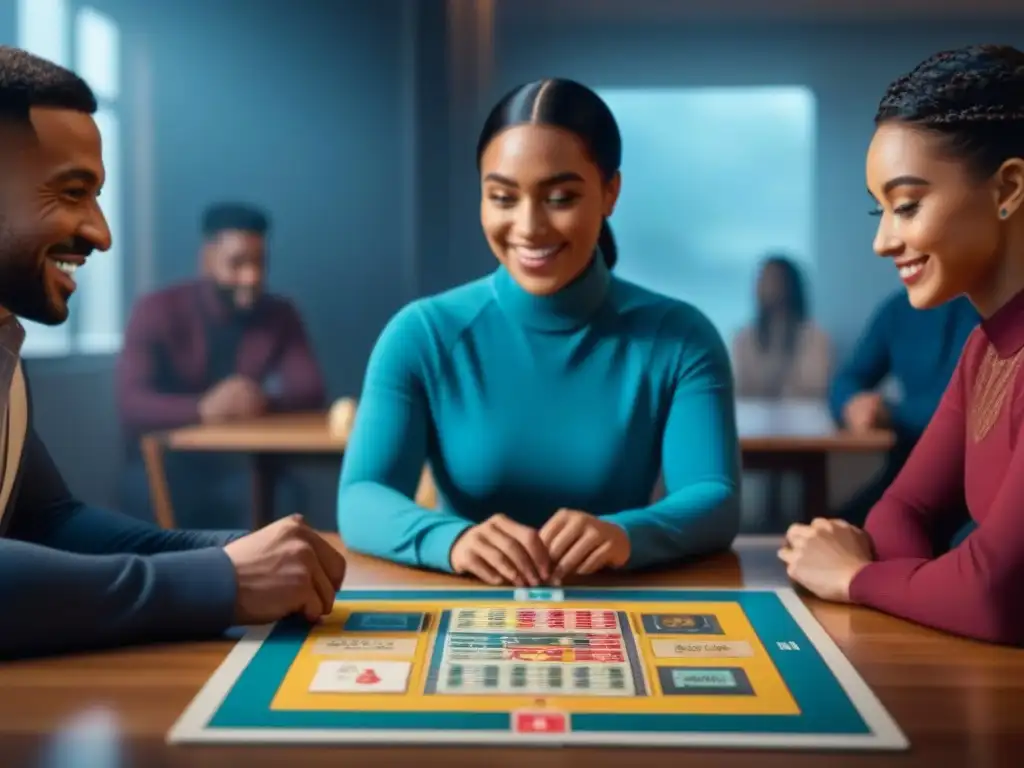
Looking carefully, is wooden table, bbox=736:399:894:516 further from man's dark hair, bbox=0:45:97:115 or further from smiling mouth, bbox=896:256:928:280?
man's dark hair, bbox=0:45:97:115

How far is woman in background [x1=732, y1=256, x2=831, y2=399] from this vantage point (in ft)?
15.0

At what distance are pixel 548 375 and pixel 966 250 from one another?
20.9 inches

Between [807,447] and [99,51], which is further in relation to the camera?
[99,51]

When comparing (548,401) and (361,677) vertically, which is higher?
(548,401)

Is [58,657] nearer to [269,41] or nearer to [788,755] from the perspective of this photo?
[788,755]

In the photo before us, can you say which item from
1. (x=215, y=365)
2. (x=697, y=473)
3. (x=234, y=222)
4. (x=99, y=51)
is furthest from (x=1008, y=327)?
(x=99, y=51)

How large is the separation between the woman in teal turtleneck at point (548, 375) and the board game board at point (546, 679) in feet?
0.98

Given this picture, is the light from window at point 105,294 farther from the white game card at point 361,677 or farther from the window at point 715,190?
the white game card at point 361,677

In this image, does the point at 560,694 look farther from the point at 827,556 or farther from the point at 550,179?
the point at 550,179

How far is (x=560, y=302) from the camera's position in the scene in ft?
4.41

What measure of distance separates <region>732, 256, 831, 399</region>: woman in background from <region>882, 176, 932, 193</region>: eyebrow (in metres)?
3.55

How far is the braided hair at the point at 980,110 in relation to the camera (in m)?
0.92

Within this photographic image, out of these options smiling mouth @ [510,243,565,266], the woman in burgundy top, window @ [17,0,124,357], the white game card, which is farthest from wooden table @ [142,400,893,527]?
the white game card

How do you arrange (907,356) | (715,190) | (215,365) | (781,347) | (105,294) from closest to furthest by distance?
(907,356) < (215,365) < (105,294) < (781,347) < (715,190)
